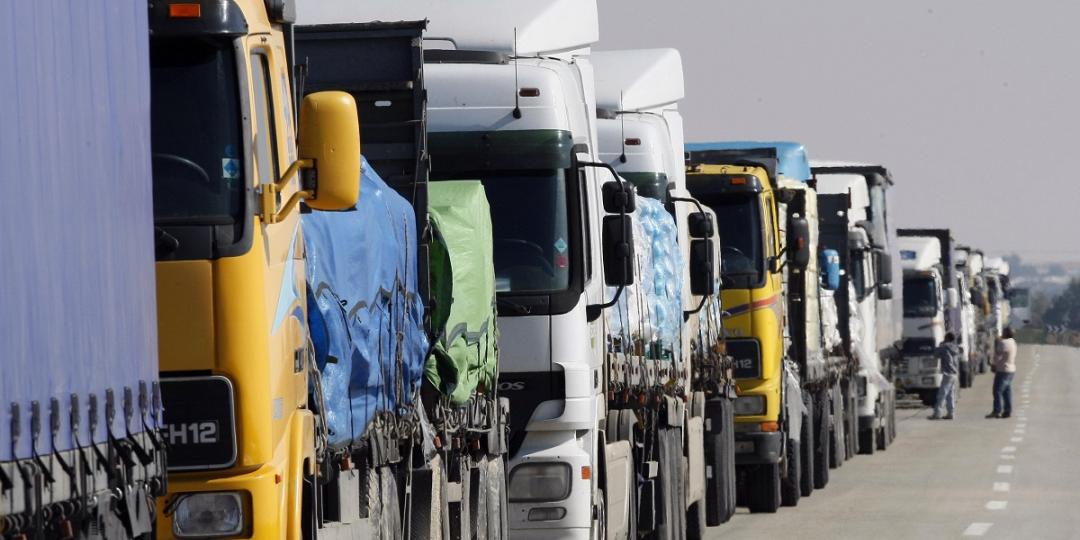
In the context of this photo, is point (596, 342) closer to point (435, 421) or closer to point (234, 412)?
point (435, 421)

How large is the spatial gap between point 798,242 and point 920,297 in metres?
24.3

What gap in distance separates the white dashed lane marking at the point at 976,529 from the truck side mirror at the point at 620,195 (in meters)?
6.23

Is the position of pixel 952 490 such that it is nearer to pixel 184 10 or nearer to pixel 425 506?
pixel 425 506

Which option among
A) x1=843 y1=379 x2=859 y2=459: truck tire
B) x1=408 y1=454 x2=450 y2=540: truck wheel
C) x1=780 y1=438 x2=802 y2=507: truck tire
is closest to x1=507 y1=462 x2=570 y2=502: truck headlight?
x1=408 y1=454 x2=450 y2=540: truck wheel

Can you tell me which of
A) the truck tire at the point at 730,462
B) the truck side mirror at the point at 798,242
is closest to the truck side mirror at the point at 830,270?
the truck side mirror at the point at 798,242

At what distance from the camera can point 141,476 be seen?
216 inches

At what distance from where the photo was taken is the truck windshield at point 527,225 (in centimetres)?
1151

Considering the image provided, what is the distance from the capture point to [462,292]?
33.6 ft

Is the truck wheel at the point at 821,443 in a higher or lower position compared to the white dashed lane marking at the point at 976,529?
higher

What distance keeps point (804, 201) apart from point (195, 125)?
16.9 m

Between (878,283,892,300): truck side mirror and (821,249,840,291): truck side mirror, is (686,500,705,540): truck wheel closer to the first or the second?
(821,249,840,291): truck side mirror

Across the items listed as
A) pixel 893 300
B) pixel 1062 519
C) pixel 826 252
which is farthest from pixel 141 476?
pixel 893 300

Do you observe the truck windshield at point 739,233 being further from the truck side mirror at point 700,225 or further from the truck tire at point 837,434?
the truck tire at point 837,434

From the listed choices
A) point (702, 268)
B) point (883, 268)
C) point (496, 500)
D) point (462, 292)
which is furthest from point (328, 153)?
point (883, 268)
